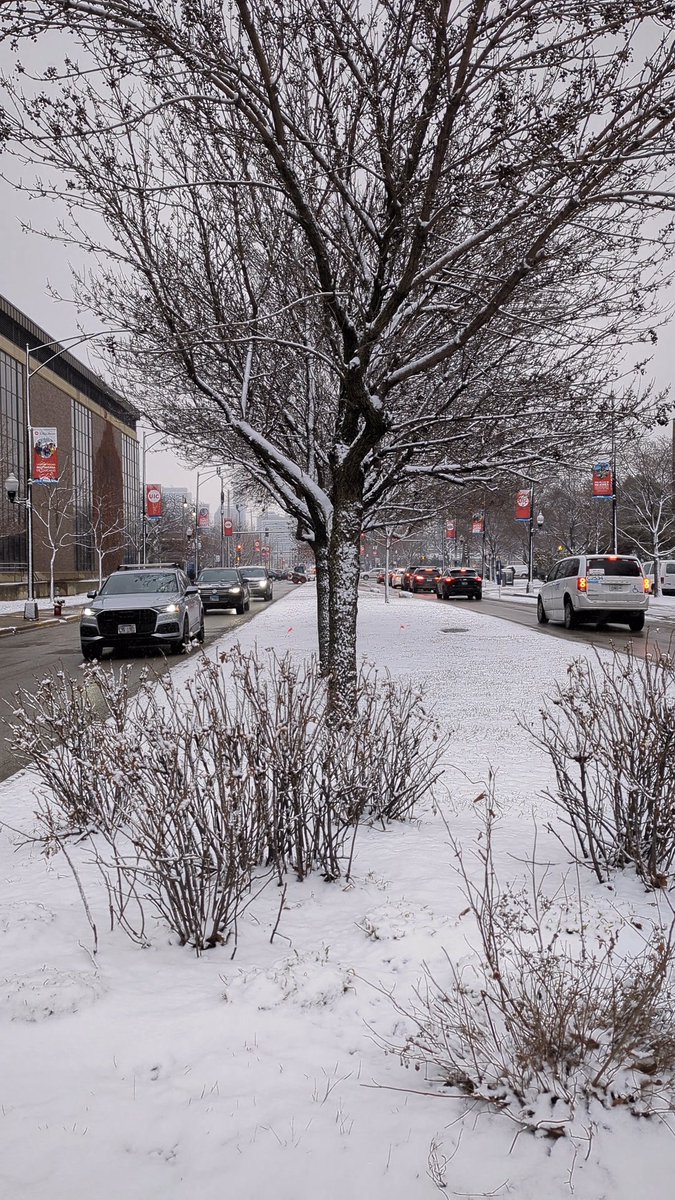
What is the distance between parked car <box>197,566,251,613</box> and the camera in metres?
26.5

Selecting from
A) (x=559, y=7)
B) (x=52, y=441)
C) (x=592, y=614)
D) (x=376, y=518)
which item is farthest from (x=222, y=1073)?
(x=52, y=441)

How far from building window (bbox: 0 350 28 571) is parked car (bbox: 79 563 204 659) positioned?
93.4 ft

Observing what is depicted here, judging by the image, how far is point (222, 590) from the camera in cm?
2645

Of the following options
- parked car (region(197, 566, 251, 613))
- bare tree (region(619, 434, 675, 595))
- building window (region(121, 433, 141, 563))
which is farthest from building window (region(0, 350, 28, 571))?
bare tree (region(619, 434, 675, 595))

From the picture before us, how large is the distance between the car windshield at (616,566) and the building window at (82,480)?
4242cm

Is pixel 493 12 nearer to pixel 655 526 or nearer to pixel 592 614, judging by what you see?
pixel 592 614

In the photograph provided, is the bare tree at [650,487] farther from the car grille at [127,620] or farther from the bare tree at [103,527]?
the bare tree at [103,527]

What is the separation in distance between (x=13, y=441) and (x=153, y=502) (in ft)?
39.7

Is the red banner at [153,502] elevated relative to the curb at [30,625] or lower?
elevated

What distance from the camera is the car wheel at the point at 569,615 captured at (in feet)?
64.9

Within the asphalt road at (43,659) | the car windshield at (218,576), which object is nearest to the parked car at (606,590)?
the asphalt road at (43,659)

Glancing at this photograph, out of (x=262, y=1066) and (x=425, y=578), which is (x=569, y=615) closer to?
(x=262, y=1066)

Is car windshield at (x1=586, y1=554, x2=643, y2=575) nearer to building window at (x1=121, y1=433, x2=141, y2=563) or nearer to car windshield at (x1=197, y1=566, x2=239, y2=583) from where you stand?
car windshield at (x1=197, y1=566, x2=239, y2=583)

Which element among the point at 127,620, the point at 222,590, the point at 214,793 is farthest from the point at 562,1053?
the point at 222,590
